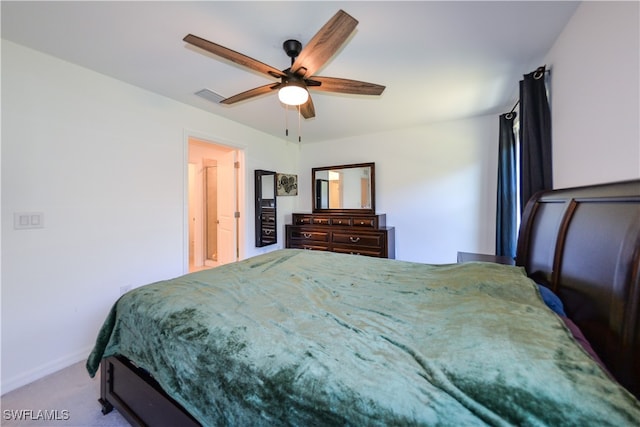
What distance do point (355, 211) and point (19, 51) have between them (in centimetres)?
380

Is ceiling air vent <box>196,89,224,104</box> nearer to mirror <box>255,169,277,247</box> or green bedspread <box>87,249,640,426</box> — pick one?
mirror <box>255,169,277,247</box>

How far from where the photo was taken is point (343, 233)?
153 inches

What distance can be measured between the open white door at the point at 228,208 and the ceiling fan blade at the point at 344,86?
7.56ft

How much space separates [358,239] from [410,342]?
287cm

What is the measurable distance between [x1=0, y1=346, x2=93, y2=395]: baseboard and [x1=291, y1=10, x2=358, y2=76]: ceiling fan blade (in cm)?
289

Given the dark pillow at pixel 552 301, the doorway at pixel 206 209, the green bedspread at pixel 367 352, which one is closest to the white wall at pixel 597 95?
the dark pillow at pixel 552 301

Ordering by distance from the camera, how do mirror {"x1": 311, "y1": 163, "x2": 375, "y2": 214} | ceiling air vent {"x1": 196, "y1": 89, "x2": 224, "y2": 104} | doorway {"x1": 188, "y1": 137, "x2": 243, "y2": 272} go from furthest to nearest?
1. doorway {"x1": 188, "y1": 137, "x2": 243, "y2": 272}
2. mirror {"x1": 311, "y1": 163, "x2": 375, "y2": 214}
3. ceiling air vent {"x1": 196, "y1": 89, "x2": 224, "y2": 104}

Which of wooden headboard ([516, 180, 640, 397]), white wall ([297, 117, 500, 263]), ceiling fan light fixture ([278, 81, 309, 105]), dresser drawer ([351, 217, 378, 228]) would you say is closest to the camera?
wooden headboard ([516, 180, 640, 397])

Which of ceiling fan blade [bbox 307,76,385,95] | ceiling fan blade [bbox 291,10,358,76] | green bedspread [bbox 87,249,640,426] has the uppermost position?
ceiling fan blade [bbox 291,10,358,76]

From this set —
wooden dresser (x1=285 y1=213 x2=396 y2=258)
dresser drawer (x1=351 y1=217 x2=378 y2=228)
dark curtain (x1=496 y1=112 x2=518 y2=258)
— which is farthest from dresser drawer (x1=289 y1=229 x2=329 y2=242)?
dark curtain (x1=496 y1=112 x2=518 y2=258)

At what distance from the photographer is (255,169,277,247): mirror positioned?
4.00 m

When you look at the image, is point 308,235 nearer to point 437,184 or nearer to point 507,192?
point 437,184

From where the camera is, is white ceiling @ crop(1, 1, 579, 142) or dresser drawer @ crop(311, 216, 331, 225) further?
dresser drawer @ crop(311, 216, 331, 225)

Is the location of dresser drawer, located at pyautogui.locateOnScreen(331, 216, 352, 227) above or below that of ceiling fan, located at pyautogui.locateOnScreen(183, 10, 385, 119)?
below
